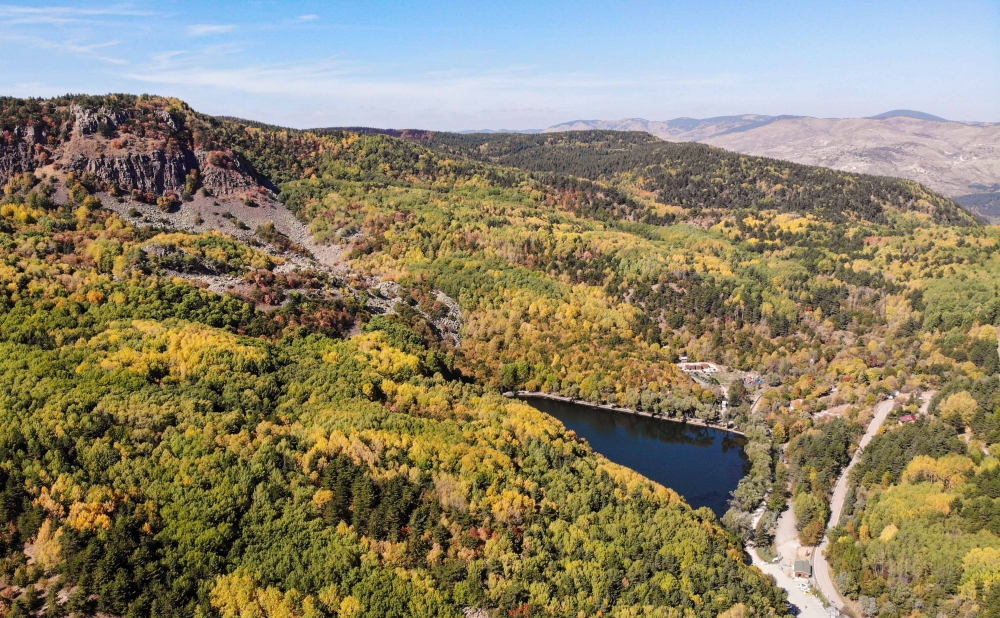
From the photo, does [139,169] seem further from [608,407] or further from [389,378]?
[608,407]

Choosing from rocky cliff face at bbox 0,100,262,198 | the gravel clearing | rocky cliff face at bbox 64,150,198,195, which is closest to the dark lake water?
the gravel clearing

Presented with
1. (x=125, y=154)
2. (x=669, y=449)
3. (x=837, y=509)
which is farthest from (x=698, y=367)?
(x=125, y=154)

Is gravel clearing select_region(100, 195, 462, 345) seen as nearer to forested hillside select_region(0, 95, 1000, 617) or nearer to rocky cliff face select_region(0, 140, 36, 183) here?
forested hillside select_region(0, 95, 1000, 617)

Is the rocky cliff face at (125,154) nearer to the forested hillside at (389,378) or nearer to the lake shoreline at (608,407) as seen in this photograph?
the forested hillside at (389,378)

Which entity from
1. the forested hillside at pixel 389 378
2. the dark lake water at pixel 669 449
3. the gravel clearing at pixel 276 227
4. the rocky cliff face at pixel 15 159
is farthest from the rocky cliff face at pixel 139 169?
the dark lake water at pixel 669 449

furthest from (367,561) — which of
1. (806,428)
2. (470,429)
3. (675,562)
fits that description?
(806,428)
